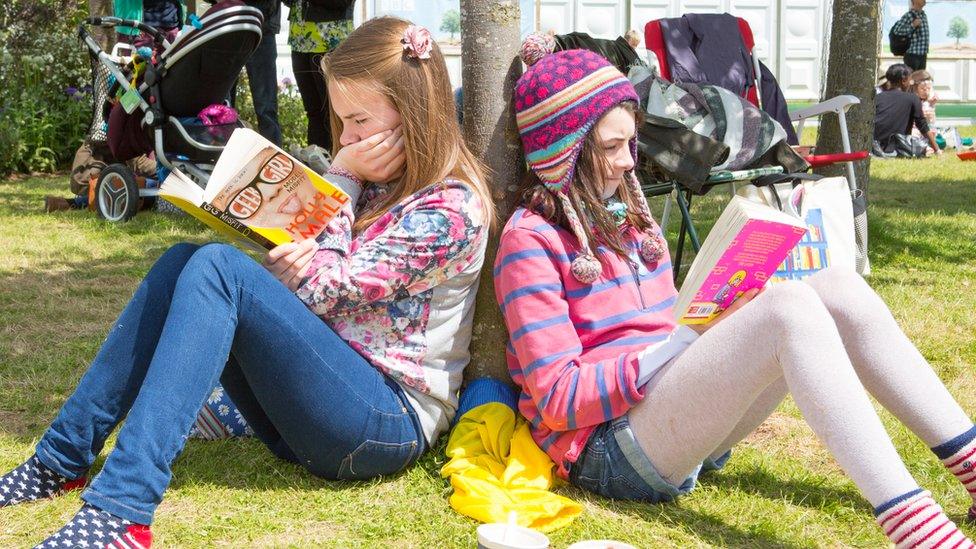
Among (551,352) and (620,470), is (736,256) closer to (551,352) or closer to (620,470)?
(551,352)

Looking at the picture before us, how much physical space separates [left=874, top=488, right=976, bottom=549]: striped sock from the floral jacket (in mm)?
1030

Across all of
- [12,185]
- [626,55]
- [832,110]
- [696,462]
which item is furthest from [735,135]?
[12,185]

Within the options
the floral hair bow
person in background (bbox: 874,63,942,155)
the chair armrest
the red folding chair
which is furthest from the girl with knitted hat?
person in background (bbox: 874,63,942,155)

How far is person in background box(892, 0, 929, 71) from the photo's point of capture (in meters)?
12.7

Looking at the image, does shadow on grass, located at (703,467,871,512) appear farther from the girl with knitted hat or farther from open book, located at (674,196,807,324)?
open book, located at (674,196,807,324)

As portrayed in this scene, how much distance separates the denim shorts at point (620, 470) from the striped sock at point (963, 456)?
0.51 metres

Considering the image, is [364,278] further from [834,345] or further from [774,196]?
[774,196]

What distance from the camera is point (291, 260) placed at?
2.35 metres

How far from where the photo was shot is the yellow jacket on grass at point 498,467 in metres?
2.36

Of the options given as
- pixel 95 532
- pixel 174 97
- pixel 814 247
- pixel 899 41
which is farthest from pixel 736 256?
pixel 899 41

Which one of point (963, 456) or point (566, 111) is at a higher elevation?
point (566, 111)

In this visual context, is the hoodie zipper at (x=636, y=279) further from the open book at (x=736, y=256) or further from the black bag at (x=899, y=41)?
the black bag at (x=899, y=41)

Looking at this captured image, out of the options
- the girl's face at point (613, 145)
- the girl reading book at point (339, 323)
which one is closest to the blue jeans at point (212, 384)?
the girl reading book at point (339, 323)

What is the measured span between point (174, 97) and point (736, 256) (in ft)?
15.1
